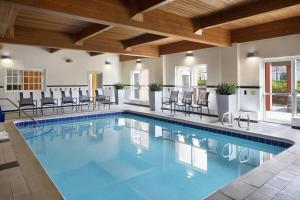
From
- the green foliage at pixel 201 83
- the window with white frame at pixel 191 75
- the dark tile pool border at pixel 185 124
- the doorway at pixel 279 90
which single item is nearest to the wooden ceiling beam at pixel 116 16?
the doorway at pixel 279 90

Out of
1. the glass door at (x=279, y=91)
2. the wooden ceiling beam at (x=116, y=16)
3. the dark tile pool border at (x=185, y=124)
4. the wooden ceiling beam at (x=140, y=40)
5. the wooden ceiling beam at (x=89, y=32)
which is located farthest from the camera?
the wooden ceiling beam at (x=140, y=40)

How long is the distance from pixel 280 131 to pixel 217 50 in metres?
3.32

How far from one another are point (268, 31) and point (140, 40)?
367cm

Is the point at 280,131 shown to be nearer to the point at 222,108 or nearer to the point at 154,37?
the point at 222,108

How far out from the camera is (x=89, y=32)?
19.0 ft

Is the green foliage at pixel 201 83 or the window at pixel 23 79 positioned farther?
the window at pixel 23 79

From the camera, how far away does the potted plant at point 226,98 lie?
6137mm

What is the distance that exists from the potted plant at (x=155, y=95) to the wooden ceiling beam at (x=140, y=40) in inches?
70.1

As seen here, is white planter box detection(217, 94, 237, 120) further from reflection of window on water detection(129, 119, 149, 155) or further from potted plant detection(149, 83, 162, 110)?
potted plant detection(149, 83, 162, 110)

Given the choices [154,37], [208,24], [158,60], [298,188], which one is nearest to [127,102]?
[158,60]

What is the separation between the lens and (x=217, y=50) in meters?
7.27

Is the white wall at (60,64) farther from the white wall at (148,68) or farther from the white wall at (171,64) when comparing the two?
the white wall at (148,68)

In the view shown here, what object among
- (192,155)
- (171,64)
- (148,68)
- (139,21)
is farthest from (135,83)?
(192,155)

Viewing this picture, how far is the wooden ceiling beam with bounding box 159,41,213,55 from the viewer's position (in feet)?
24.5
